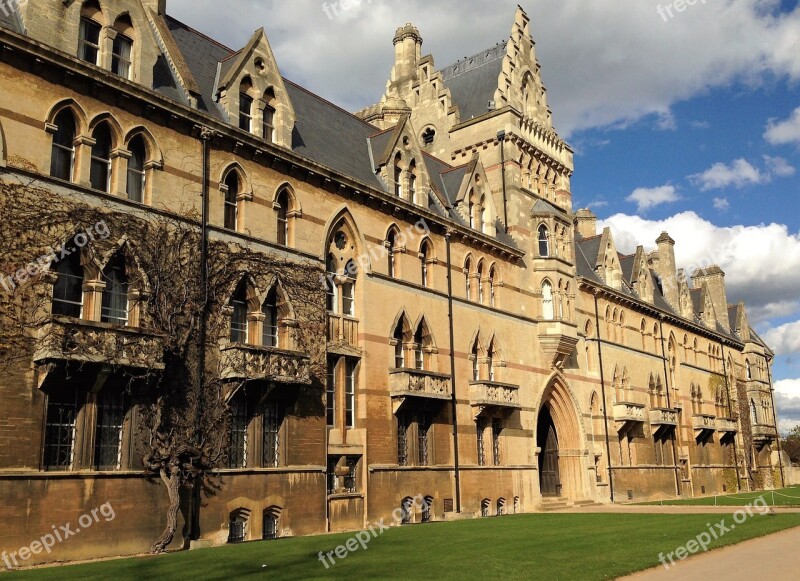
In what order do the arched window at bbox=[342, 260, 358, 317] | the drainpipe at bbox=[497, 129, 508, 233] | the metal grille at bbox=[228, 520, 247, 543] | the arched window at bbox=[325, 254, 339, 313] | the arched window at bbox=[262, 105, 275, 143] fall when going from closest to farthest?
the metal grille at bbox=[228, 520, 247, 543]
the arched window at bbox=[262, 105, 275, 143]
the arched window at bbox=[325, 254, 339, 313]
the arched window at bbox=[342, 260, 358, 317]
the drainpipe at bbox=[497, 129, 508, 233]

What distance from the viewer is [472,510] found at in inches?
1262

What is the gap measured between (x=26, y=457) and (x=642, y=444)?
39398mm

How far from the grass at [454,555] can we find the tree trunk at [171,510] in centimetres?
97

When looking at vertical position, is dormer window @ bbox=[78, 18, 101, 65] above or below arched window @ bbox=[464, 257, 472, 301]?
above

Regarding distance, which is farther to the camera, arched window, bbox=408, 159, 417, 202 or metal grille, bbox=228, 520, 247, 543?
arched window, bbox=408, 159, 417, 202

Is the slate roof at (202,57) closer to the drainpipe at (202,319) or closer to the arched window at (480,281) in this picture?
the drainpipe at (202,319)

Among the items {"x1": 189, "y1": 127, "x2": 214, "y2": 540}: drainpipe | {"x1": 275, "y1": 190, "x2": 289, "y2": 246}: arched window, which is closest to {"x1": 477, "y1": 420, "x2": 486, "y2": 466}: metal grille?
{"x1": 275, "y1": 190, "x2": 289, "y2": 246}: arched window

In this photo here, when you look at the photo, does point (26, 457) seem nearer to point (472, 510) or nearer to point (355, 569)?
point (355, 569)

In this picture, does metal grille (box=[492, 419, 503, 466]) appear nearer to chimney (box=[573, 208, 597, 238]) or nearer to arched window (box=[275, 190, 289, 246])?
arched window (box=[275, 190, 289, 246])

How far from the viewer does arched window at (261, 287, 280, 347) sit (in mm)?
24672

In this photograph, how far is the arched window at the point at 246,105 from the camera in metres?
25.9

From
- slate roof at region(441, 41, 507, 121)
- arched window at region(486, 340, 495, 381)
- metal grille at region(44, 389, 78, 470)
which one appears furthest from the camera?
slate roof at region(441, 41, 507, 121)

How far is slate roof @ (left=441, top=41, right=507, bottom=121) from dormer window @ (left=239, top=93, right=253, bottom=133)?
18.9 metres

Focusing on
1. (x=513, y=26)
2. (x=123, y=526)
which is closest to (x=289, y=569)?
(x=123, y=526)
